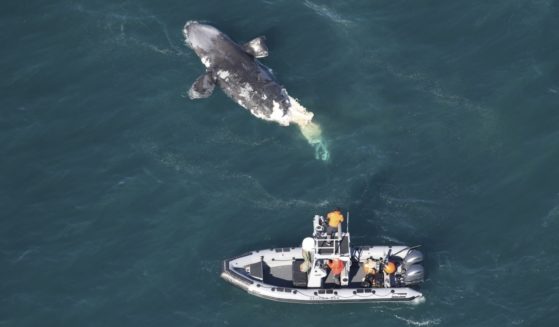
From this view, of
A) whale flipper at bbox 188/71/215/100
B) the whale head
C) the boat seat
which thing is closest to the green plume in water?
whale flipper at bbox 188/71/215/100

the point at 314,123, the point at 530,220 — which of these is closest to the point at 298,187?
the point at 314,123

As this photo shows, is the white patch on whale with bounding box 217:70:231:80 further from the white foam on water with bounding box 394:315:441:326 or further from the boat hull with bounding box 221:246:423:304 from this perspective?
the white foam on water with bounding box 394:315:441:326

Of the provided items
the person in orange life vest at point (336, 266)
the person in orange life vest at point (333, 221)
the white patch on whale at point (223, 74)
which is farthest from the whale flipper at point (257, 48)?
the person in orange life vest at point (336, 266)

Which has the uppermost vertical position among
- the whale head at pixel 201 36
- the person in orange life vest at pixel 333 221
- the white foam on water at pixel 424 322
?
the whale head at pixel 201 36

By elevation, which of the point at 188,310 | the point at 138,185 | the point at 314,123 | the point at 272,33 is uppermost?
the point at 272,33

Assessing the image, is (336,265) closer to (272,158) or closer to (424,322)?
(424,322)

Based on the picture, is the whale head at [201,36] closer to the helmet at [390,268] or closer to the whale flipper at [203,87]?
the whale flipper at [203,87]

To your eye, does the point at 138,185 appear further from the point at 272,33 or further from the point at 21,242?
the point at 272,33

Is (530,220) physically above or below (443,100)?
below
